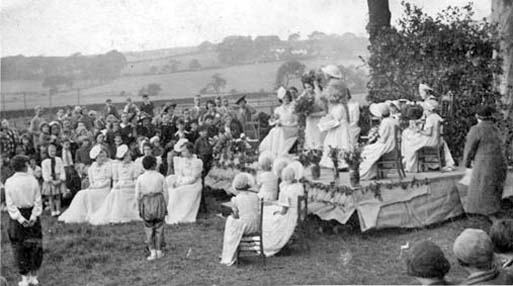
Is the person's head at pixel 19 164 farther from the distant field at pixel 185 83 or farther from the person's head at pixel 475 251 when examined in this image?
the distant field at pixel 185 83

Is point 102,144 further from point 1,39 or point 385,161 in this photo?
point 385,161

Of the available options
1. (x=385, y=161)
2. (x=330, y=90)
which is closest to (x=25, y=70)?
(x=330, y=90)

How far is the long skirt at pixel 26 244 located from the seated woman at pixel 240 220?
218 cm

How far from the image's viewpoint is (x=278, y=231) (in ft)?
28.8

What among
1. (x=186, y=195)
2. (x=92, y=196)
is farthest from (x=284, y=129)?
(x=92, y=196)

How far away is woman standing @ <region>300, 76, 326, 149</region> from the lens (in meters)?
11.5

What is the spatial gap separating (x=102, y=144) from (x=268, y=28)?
3.52 m

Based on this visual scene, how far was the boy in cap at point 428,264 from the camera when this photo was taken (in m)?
4.15

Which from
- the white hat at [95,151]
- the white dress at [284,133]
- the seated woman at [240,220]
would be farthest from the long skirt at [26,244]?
the white dress at [284,133]

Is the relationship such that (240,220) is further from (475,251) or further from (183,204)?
(475,251)

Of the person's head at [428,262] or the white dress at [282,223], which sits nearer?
the person's head at [428,262]

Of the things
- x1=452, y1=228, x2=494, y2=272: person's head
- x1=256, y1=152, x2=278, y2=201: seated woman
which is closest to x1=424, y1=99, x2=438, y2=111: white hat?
Result: x1=256, y1=152, x2=278, y2=201: seated woman

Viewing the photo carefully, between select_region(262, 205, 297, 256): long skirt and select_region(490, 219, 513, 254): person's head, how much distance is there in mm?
4223

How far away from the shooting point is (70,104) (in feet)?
45.3
